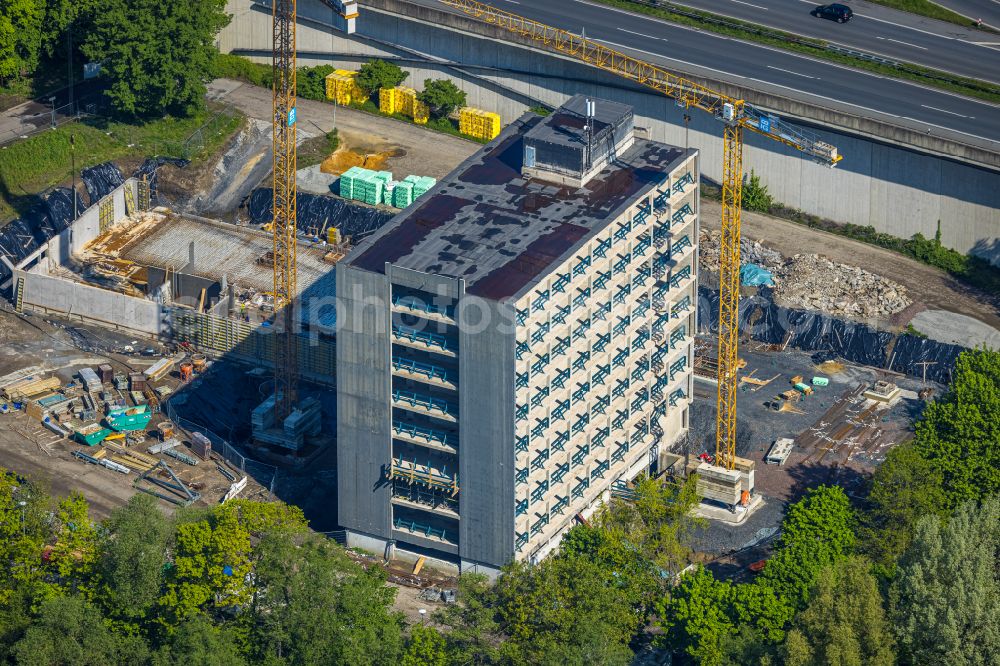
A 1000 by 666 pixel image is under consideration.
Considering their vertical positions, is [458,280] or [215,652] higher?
[458,280]

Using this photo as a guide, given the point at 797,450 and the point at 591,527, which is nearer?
the point at 591,527

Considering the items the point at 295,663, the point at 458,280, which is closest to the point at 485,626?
the point at 295,663

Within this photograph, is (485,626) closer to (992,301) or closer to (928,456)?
(928,456)

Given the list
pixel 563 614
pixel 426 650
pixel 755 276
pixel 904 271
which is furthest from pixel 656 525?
pixel 904 271

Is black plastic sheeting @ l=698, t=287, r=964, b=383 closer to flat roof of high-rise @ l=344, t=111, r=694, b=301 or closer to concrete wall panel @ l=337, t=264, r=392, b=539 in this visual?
flat roof of high-rise @ l=344, t=111, r=694, b=301

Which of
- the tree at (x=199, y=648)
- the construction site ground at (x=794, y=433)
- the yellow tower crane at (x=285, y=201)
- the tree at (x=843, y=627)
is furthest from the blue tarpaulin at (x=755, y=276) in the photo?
the tree at (x=199, y=648)

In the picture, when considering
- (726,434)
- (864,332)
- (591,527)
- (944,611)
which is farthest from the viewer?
(864,332)

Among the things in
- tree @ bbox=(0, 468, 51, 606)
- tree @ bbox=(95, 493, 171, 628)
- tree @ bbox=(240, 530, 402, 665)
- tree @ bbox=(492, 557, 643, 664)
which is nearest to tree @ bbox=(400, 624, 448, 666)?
tree @ bbox=(240, 530, 402, 665)

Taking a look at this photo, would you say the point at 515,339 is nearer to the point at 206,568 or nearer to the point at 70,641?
the point at 206,568

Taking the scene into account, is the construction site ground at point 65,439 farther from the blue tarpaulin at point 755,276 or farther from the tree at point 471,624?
the blue tarpaulin at point 755,276
